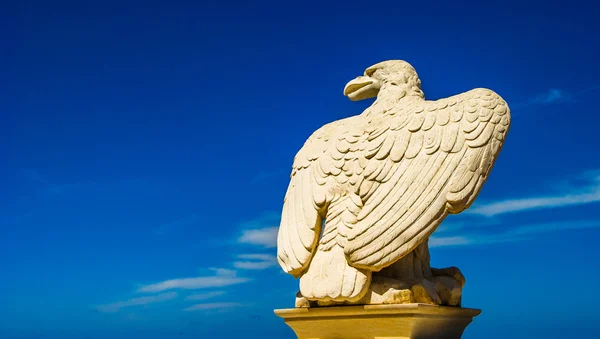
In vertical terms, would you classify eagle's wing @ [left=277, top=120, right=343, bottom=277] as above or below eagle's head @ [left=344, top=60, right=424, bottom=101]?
below

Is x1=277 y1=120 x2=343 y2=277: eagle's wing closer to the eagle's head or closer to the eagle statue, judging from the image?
the eagle statue

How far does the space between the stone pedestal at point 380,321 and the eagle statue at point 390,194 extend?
3.5 inches

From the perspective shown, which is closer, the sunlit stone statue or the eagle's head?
the sunlit stone statue

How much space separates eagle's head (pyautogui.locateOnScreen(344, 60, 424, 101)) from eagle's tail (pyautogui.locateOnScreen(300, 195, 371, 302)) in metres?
1.15

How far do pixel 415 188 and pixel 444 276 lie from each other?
0.98m

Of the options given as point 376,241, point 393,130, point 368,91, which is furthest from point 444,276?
point 368,91

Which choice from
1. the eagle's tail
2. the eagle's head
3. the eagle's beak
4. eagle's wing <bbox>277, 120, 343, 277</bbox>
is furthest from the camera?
the eagle's beak

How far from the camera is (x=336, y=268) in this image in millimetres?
5137

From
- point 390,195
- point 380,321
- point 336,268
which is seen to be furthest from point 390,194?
point 380,321

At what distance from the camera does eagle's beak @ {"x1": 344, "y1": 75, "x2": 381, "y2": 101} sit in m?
6.05

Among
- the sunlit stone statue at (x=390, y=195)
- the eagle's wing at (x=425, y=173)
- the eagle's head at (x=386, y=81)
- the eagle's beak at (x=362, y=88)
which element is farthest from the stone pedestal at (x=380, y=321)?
the eagle's beak at (x=362, y=88)

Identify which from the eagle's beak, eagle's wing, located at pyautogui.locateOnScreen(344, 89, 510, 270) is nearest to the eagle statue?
eagle's wing, located at pyautogui.locateOnScreen(344, 89, 510, 270)

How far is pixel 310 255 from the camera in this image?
17.5 ft

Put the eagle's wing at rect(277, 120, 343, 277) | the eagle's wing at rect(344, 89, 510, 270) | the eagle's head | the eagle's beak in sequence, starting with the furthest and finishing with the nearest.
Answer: the eagle's beak
the eagle's head
the eagle's wing at rect(277, 120, 343, 277)
the eagle's wing at rect(344, 89, 510, 270)
